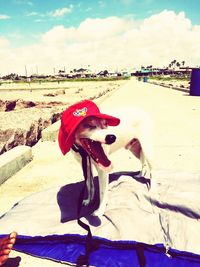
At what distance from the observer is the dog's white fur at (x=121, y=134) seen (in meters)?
2.67

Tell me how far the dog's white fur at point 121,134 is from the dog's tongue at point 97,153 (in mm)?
13

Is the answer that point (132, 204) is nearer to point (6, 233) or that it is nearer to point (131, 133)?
point (131, 133)

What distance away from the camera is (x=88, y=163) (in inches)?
124

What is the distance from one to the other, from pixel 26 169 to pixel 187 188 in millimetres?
2671

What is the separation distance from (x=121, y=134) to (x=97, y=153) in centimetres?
65

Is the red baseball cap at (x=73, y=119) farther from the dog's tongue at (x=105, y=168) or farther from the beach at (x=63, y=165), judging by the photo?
the beach at (x=63, y=165)

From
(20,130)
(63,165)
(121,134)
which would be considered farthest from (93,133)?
(20,130)

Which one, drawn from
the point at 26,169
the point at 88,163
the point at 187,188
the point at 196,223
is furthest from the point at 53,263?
the point at 26,169

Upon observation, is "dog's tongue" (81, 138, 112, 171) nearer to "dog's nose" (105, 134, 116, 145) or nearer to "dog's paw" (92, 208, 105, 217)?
"dog's nose" (105, 134, 116, 145)

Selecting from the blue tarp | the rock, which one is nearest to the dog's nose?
the blue tarp

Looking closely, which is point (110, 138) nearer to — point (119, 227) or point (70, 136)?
point (70, 136)

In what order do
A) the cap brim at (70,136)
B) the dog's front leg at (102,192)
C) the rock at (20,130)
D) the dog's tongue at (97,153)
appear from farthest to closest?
the rock at (20,130)
the dog's front leg at (102,192)
the dog's tongue at (97,153)
the cap brim at (70,136)

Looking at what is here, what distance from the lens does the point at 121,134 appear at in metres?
3.36

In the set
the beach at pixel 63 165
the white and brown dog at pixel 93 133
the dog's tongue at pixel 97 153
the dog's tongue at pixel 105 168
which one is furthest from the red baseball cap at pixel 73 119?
the beach at pixel 63 165
